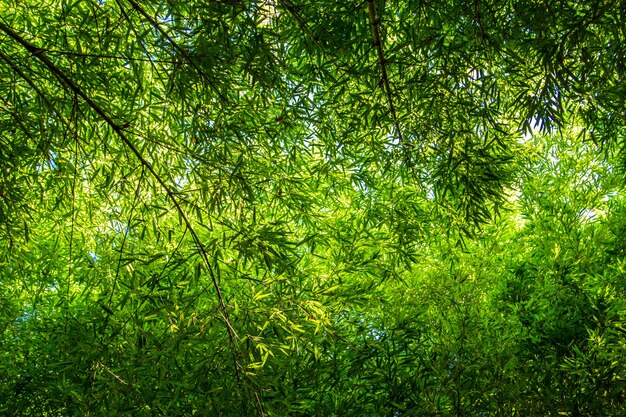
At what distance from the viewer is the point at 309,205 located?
3570 millimetres

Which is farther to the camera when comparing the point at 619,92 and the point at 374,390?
the point at 374,390

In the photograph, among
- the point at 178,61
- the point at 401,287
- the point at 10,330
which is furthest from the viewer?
the point at 401,287

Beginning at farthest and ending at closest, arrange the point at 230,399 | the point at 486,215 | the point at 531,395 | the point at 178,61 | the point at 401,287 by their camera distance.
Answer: the point at 401,287 < the point at 531,395 < the point at 486,215 < the point at 230,399 < the point at 178,61

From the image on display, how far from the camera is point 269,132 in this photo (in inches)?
125

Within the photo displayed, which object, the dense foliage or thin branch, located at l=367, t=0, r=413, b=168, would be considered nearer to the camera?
thin branch, located at l=367, t=0, r=413, b=168

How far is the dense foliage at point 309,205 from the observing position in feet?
8.47

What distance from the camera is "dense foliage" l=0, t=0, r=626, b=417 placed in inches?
102

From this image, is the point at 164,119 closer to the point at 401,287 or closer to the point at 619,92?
the point at 401,287

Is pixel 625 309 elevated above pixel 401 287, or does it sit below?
below

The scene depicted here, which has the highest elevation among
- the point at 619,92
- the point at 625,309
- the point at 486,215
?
the point at 619,92

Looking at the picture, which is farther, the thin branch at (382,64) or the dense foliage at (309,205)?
the dense foliage at (309,205)

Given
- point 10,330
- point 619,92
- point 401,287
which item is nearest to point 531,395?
point 401,287

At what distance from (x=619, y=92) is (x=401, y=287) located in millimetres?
1899

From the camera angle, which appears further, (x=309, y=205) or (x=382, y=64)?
(x=309, y=205)
